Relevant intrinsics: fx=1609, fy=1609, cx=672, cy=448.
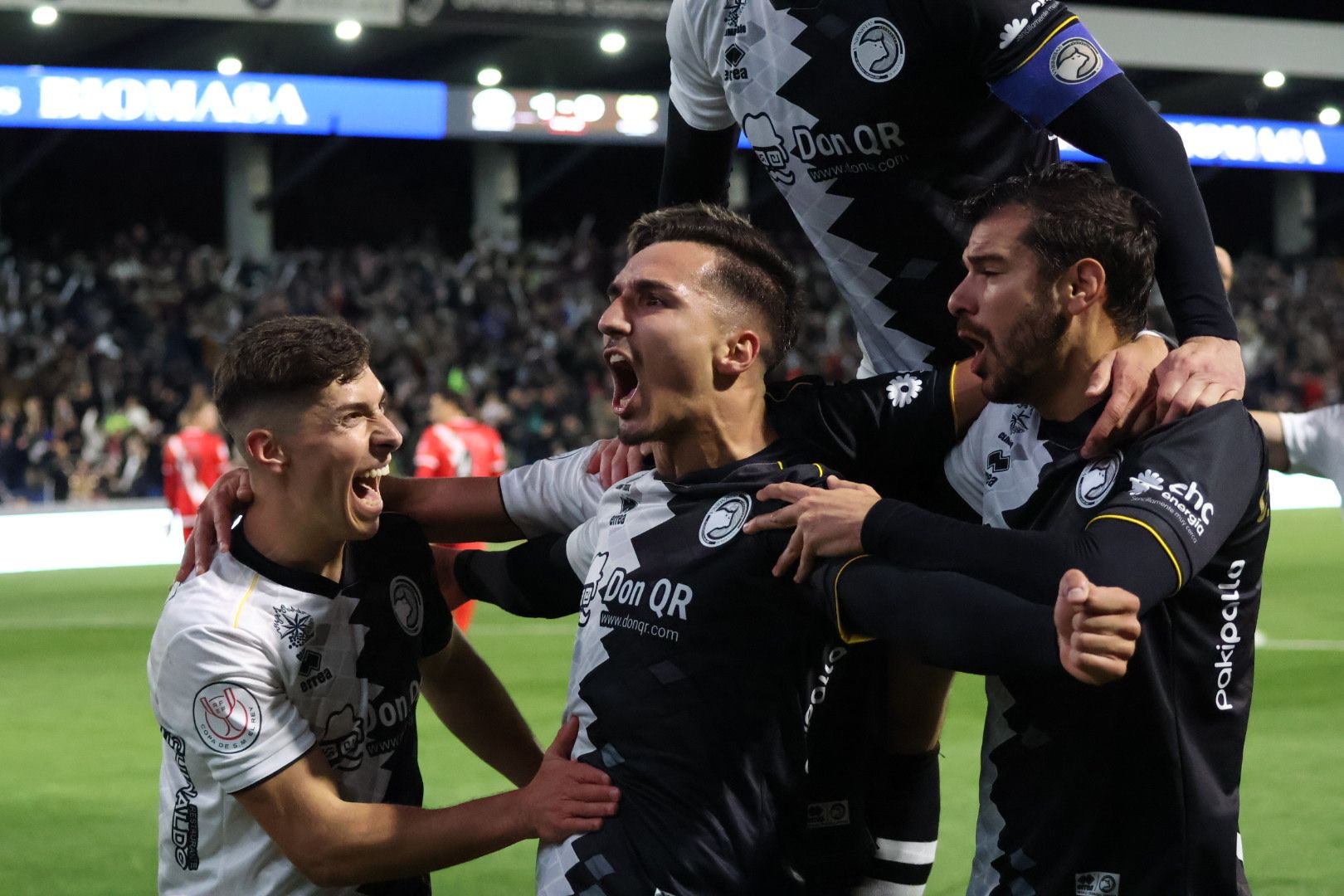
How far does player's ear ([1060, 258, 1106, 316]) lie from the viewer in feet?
8.35

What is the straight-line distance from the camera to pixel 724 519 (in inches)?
108

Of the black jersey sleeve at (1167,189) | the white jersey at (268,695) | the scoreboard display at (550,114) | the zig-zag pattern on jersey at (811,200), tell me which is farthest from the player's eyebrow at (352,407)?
the scoreboard display at (550,114)

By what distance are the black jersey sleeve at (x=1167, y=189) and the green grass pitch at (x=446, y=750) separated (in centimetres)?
277

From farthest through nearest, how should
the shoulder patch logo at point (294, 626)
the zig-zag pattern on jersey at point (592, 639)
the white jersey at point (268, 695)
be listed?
1. the shoulder patch logo at point (294, 626)
2. the white jersey at point (268, 695)
3. the zig-zag pattern on jersey at point (592, 639)

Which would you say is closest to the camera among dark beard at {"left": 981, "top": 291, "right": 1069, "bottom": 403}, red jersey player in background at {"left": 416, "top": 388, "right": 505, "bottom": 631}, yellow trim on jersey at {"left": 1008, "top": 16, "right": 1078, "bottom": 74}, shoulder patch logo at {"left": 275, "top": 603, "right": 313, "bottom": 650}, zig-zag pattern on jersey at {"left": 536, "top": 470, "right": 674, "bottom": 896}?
dark beard at {"left": 981, "top": 291, "right": 1069, "bottom": 403}

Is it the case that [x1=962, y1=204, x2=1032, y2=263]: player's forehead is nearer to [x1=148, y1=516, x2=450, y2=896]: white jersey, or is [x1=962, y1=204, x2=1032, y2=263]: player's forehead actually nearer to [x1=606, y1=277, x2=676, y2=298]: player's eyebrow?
[x1=606, y1=277, x2=676, y2=298]: player's eyebrow

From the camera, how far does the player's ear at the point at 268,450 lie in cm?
308

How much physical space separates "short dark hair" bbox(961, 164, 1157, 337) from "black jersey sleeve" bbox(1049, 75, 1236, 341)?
49mm

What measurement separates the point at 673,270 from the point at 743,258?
0.50 feet

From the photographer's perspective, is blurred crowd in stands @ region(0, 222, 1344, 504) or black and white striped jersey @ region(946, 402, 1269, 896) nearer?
black and white striped jersey @ region(946, 402, 1269, 896)

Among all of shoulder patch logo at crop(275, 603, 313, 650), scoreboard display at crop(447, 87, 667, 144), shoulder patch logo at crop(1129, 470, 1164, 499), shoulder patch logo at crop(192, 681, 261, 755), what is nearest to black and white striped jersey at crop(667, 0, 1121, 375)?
shoulder patch logo at crop(1129, 470, 1164, 499)

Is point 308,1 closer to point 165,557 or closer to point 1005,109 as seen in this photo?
point 165,557

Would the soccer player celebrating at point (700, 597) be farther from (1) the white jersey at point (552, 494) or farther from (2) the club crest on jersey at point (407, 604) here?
(2) the club crest on jersey at point (407, 604)

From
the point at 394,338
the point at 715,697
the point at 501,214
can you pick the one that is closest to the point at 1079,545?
the point at 715,697
